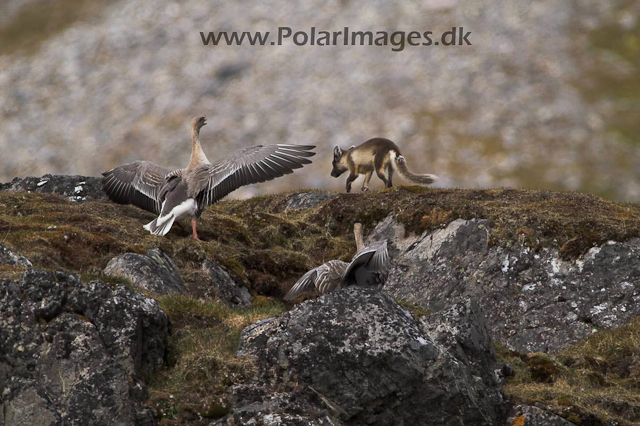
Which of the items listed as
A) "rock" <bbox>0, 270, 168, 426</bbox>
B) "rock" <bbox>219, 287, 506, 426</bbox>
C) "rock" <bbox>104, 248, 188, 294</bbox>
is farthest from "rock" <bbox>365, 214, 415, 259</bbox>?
"rock" <bbox>0, 270, 168, 426</bbox>

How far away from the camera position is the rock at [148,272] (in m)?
14.5

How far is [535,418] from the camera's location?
11.6 m

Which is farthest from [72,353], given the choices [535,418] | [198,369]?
[535,418]

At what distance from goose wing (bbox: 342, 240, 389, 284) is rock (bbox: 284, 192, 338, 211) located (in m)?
15.5

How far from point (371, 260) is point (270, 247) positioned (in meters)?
10.3

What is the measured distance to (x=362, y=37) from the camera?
517 ft

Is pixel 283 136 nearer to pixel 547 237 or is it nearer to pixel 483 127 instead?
pixel 483 127

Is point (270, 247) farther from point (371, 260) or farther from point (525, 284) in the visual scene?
point (371, 260)

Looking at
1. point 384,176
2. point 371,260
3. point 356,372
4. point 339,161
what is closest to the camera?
point 356,372

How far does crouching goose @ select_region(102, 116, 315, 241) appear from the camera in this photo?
19297 mm

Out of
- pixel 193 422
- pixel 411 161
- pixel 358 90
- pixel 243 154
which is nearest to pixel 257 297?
pixel 243 154

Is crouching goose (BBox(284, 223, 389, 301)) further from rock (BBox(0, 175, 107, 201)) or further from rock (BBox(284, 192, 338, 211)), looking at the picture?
rock (BBox(284, 192, 338, 211))

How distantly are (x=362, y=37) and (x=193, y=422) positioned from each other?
151 m

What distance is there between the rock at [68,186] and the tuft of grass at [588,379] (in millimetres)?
15714
